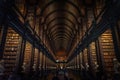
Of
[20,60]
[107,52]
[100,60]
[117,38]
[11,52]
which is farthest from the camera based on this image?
[107,52]

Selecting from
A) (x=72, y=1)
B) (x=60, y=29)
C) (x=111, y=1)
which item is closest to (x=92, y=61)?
(x=111, y=1)

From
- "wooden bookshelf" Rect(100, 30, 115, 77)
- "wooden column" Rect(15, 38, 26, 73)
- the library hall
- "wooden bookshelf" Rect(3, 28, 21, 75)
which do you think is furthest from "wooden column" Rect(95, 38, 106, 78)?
"wooden bookshelf" Rect(3, 28, 21, 75)

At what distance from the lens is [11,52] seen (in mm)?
7723

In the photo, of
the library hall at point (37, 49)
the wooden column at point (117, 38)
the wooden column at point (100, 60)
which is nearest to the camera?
the wooden column at point (117, 38)

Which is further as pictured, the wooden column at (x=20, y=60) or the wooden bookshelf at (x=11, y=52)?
the wooden bookshelf at (x=11, y=52)

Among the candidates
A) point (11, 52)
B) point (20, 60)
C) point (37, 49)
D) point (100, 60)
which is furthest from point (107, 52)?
point (37, 49)

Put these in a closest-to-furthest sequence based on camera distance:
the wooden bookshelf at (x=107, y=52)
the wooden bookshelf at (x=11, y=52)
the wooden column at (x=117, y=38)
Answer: the wooden column at (x=117, y=38), the wooden bookshelf at (x=11, y=52), the wooden bookshelf at (x=107, y=52)

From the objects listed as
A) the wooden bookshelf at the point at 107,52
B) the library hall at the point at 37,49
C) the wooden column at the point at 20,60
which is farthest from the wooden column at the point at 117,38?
the wooden column at the point at 20,60

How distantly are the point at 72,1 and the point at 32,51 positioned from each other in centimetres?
592

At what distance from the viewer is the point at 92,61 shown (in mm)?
9422

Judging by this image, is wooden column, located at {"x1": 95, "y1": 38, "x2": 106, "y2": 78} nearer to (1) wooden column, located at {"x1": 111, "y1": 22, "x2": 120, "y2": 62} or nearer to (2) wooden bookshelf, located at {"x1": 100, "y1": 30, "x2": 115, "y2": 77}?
(2) wooden bookshelf, located at {"x1": 100, "y1": 30, "x2": 115, "y2": 77}

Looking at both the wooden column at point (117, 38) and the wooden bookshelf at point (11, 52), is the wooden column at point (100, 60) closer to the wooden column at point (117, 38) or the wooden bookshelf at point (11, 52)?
the wooden column at point (117, 38)

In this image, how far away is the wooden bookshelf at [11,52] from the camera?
732cm

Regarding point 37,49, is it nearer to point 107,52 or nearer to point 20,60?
point 20,60
